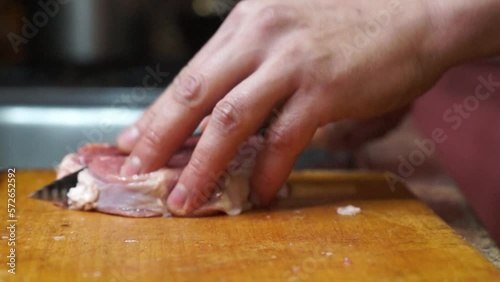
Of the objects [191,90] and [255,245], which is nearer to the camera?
[255,245]

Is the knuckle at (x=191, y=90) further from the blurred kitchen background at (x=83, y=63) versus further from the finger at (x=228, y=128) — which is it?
the blurred kitchen background at (x=83, y=63)

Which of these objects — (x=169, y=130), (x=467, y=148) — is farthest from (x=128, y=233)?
(x=467, y=148)

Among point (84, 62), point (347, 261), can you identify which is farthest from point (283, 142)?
point (84, 62)

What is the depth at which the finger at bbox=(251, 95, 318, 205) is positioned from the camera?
133 cm

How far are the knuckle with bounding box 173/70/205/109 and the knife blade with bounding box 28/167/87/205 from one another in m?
0.29

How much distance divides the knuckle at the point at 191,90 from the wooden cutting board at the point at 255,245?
0.75 feet

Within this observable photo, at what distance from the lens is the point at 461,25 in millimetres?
1365

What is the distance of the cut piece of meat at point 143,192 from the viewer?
138 centimetres

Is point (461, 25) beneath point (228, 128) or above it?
above

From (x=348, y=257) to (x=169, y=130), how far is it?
1.50ft

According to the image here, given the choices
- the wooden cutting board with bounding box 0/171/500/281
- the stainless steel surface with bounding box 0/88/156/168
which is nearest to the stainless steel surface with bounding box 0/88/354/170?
the stainless steel surface with bounding box 0/88/156/168

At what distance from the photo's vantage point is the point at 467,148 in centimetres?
176

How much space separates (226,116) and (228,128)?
25 millimetres

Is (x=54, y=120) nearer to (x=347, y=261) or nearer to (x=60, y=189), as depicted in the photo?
(x=60, y=189)
